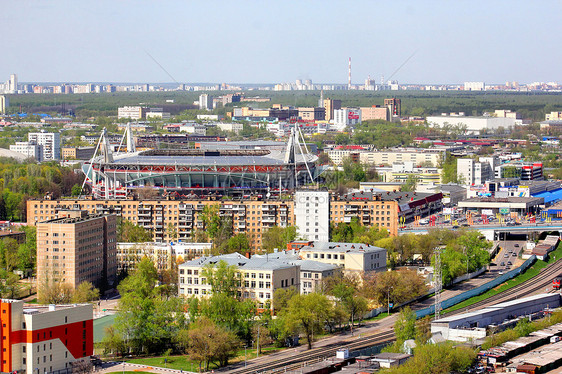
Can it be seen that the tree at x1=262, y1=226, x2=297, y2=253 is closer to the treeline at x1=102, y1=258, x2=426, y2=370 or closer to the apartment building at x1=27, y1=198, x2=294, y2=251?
the apartment building at x1=27, y1=198, x2=294, y2=251

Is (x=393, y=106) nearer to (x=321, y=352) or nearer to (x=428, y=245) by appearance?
(x=428, y=245)

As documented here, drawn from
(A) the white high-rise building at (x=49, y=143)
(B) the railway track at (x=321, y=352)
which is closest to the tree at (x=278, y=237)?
(B) the railway track at (x=321, y=352)

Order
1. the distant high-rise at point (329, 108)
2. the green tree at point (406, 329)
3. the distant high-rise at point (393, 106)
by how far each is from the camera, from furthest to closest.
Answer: the distant high-rise at point (393, 106) < the distant high-rise at point (329, 108) < the green tree at point (406, 329)

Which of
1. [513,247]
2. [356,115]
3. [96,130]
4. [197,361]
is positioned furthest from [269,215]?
[356,115]

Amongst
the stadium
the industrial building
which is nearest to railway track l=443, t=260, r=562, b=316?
the industrial building

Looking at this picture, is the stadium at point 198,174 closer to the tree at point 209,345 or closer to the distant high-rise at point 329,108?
the tree at point 209,345

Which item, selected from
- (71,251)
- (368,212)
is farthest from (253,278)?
(368,212)

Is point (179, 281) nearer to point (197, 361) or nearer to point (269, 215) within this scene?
point (197, 361)
